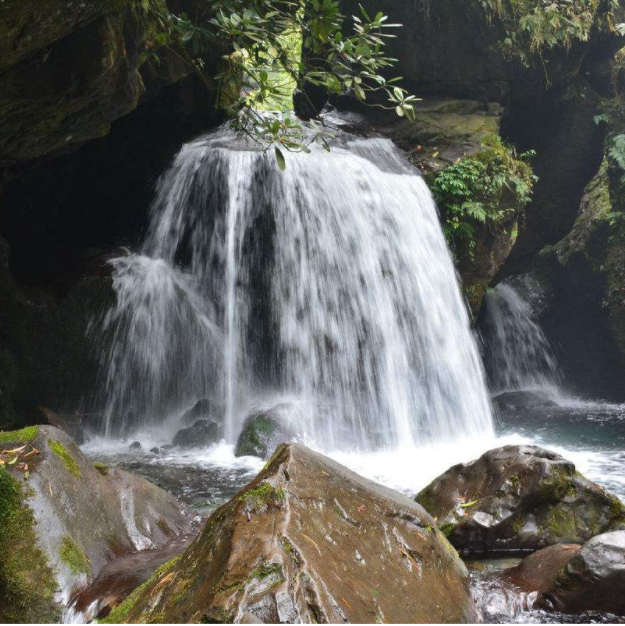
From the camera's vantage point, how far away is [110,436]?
28.5 feet

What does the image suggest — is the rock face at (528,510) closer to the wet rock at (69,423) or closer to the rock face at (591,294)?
the wet rock at (69,423)

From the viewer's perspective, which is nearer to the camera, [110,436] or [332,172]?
[110,436]

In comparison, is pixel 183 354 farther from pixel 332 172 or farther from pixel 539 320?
pixel 539 320

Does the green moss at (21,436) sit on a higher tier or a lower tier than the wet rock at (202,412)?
higher

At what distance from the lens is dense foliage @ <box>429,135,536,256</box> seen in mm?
10359

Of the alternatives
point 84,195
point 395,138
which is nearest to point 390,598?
point 84,195

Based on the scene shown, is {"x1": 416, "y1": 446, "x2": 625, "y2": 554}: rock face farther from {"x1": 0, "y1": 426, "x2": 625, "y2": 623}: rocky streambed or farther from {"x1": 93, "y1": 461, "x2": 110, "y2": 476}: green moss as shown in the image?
{"x1": 93, "y1": 461, "x2": 110, "y2": 476}: green moss

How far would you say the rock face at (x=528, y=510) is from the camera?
4188mm

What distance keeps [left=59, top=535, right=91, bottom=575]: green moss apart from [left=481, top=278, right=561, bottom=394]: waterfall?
11.8 meters

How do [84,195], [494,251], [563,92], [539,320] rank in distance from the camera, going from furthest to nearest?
[539,320], [563,92], [494,251], [84,195]

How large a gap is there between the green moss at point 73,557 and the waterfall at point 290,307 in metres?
5.34

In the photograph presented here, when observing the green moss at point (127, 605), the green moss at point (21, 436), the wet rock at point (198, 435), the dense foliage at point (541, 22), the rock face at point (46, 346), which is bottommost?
the green moss at point (127, 605)

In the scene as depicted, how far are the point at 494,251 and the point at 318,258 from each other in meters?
3.97

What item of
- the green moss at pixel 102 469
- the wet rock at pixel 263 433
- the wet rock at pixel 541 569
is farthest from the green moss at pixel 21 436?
the wet rock at pixel 263 433
